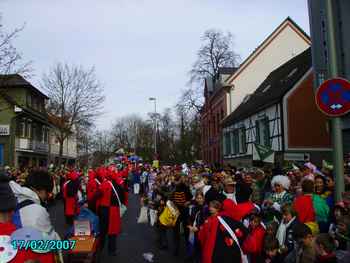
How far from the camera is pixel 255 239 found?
6.03 metres

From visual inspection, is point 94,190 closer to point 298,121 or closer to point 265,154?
point 265,154

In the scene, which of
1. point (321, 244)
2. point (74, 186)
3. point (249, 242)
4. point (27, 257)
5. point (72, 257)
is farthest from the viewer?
point (74, 186)

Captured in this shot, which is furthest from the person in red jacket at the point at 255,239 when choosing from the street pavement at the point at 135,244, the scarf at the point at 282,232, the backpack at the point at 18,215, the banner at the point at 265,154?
the banner at the point at 265,154

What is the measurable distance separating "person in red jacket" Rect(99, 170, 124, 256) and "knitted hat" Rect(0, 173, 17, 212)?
6.54 meters

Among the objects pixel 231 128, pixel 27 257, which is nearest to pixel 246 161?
pixel 231 128

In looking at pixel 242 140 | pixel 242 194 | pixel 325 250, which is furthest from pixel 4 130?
pixel 325 250

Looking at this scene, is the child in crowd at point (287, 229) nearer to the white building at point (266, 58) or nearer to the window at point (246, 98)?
the window at point (246, 98)

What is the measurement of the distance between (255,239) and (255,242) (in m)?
0.08

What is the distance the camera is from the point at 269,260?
5930 millimetres

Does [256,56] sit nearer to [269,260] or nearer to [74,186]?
[74,186]

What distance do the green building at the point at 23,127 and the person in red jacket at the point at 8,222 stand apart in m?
34.7

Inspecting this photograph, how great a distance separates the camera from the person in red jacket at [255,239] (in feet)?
18.9

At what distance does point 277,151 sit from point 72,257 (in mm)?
18781

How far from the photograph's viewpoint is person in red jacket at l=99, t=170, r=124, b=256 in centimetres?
920
